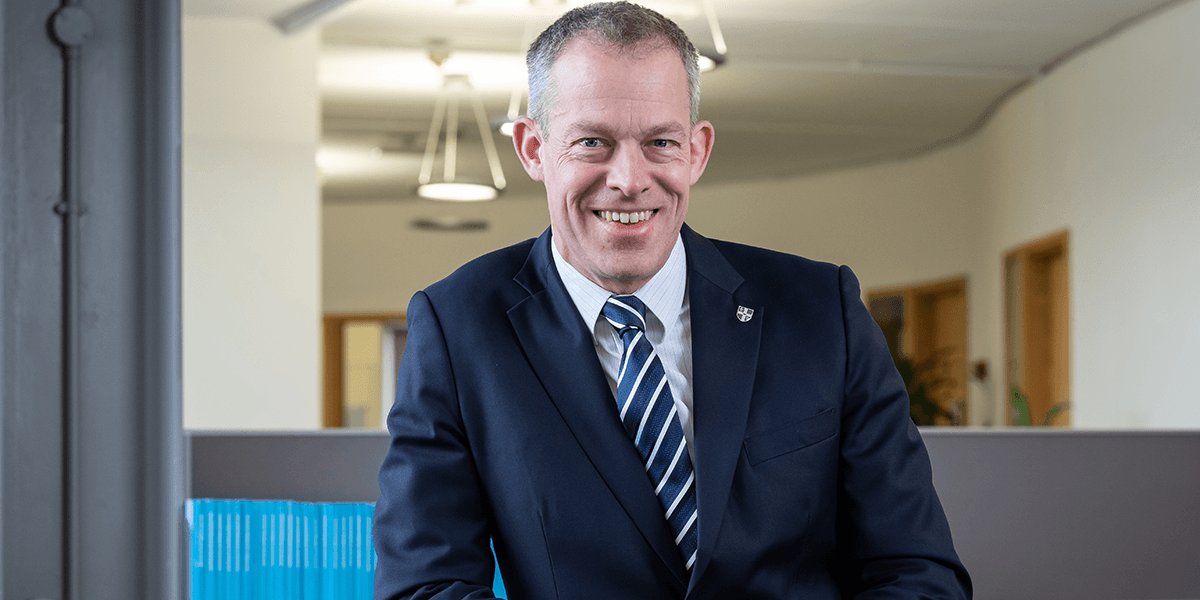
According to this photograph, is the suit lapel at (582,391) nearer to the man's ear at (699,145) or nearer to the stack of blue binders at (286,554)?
the man's ear at (699,145)

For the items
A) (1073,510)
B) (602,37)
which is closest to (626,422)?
(602,37)

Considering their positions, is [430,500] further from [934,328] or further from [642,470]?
[934,328]

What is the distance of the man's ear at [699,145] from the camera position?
1146mm

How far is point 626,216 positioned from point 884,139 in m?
8.32

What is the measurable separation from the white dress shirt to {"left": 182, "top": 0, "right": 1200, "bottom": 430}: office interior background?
3802mm

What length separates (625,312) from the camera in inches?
46.2

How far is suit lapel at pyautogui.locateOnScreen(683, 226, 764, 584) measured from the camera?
1079mm

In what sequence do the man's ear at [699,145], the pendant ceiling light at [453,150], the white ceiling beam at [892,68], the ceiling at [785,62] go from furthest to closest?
the pendant ceiling light at [453,150]
the white ceiling beam at [892,68]
the ceiling at [785,62]
the man's ear at [699,145]

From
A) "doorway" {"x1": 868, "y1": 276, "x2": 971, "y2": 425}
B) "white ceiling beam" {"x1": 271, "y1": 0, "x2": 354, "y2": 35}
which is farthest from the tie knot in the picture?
"doorway" {"x1": 868, "y1": 276, "x2": 971, "y2": 425}

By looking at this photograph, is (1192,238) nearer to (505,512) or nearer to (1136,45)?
(1136,45)

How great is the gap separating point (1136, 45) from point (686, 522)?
572cm

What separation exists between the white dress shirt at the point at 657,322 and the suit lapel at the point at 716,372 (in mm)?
27

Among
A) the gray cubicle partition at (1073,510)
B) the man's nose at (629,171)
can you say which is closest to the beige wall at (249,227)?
the gray cubicle partition at (1073,510)

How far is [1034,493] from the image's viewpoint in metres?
2.59
